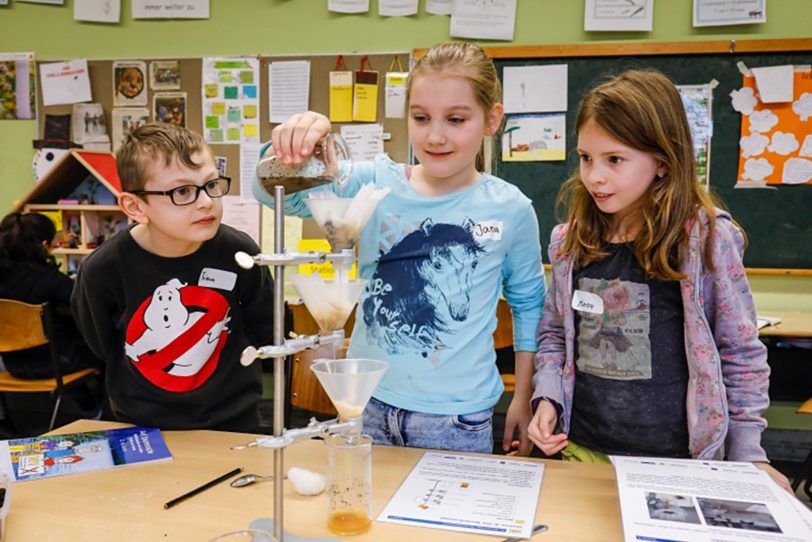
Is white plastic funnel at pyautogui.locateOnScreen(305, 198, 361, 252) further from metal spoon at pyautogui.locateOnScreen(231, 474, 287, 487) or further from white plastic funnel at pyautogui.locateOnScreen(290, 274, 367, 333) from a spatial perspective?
metal spoon at pyautogui.locateOnScreen(231, 474, 287, 487)

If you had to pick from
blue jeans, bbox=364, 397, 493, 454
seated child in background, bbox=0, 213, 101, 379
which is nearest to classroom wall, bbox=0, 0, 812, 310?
seated child in background, bbox=0, 213, 101, 379

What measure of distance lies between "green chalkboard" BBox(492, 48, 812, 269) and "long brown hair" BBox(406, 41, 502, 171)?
1916 millimetres

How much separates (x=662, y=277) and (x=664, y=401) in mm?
262

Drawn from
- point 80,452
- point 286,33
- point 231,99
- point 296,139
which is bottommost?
point 80,452

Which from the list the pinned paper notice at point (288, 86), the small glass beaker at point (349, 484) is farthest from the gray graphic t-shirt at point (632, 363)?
the pinned paper notice at point (288, 86)

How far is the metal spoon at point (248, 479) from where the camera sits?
44.9 inches

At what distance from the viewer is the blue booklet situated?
4.02 ft

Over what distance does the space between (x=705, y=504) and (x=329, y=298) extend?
2.15 feet

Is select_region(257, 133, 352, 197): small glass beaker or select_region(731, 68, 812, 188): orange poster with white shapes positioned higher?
select_region(731, 68, 812, 188): orange poster with white shapes

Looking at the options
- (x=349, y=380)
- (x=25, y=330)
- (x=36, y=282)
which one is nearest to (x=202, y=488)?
(x=349, y=380)

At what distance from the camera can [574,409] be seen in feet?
4.73

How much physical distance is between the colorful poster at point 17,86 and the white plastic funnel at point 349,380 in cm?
394

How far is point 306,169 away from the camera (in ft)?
3.56

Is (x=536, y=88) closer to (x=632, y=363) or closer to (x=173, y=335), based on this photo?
(x=632, y=363)
